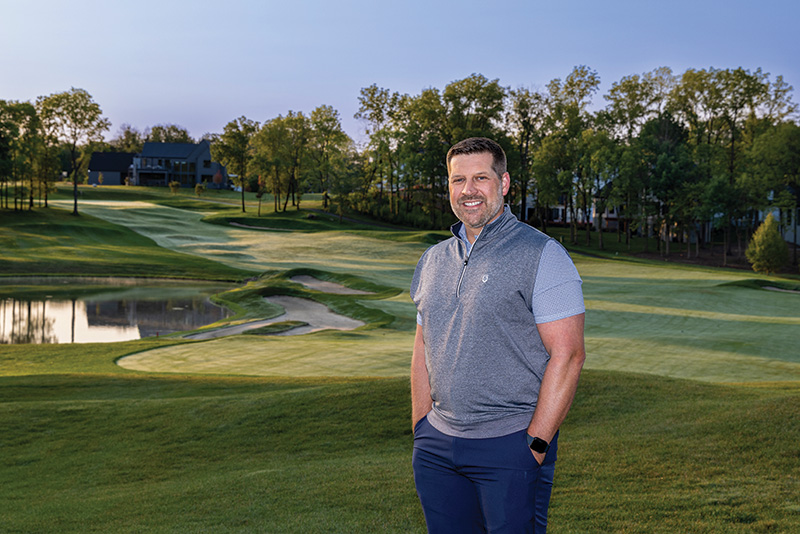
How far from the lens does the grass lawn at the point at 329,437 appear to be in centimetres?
623

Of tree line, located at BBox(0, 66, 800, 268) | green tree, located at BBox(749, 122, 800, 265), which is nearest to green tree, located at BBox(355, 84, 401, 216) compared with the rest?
tree line, located at BBox(0, 66, 800, 268)

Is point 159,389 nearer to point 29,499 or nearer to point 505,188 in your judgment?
point 29,499

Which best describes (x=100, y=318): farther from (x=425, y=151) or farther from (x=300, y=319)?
(x=425, y=151)

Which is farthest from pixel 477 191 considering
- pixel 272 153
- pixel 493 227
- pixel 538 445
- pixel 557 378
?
pixel 272 153

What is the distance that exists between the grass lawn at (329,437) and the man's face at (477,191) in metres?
3.21

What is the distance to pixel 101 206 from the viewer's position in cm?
7875

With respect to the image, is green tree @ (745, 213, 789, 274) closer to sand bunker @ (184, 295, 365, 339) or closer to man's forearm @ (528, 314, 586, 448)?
sand bunker @ (184, 295, 365, 339)

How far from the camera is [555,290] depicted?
10.5 ft

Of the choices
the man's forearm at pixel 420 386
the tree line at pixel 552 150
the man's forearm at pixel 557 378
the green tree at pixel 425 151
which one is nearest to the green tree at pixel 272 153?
the tree line at pixel 552 150

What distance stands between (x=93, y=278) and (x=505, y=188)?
135 ft

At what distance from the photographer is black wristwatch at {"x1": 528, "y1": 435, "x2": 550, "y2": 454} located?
317 centimetres

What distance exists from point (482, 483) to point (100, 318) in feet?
92.3

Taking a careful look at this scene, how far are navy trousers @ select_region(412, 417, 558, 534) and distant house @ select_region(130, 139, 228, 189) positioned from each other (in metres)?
125

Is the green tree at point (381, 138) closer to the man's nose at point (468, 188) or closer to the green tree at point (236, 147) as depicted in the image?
the green tree at point (236, 147)
